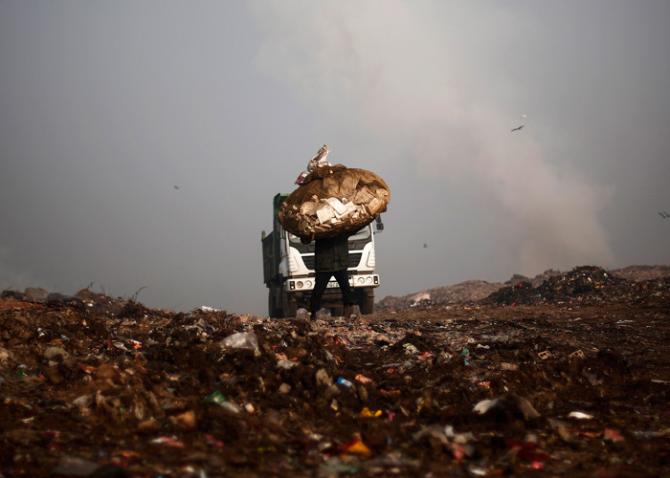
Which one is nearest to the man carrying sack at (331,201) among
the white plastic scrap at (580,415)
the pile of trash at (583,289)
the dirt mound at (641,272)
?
the white plastic scrap at (580,415)

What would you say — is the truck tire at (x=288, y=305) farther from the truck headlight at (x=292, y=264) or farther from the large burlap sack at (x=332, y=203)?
the large burlap sack at (x=332, y=203)

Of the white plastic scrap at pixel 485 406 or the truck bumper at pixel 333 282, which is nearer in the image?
the white plastic scrap at pixel 485 406

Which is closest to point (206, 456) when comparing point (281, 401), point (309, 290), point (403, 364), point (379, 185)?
point (281, 401)

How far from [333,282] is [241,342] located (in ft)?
25.3

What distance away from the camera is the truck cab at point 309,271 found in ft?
44.1

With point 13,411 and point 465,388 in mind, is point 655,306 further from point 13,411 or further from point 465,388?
point 13,411

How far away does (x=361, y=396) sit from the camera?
4793 mm

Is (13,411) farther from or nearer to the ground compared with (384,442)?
farther from the ground

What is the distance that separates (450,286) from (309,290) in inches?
684

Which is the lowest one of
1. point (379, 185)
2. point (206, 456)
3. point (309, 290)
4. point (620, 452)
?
point (620, 452)

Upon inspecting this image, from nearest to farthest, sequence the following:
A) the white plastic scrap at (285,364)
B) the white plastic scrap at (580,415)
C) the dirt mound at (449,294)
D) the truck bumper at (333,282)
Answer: the white plastic scrap at (580,415)
the white plastic scrap at (285,364)
the truck bumper at (333,282)
the dirt mound at (449,294)

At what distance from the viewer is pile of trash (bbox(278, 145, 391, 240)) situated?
9102mm

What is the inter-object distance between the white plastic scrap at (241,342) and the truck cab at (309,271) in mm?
7266

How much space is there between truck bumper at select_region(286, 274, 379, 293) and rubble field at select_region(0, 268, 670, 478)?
5176 millimetres
